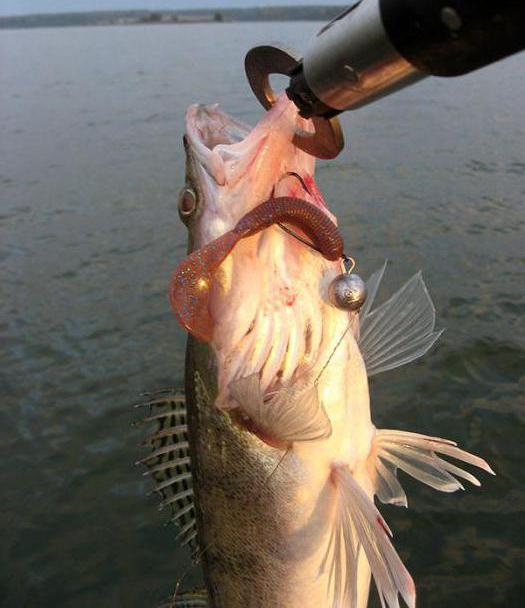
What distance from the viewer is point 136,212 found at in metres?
10.6

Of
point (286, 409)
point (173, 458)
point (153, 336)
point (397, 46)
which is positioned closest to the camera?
point (397, 46)

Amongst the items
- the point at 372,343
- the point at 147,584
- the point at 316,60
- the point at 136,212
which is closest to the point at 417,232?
the point at 136,212

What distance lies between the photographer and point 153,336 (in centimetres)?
697

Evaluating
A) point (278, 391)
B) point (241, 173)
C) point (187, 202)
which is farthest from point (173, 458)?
point (241, 173)

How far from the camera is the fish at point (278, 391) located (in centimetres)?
204

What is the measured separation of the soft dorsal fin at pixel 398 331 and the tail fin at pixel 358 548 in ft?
1.51

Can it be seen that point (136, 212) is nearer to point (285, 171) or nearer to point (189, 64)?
point (285, 171)

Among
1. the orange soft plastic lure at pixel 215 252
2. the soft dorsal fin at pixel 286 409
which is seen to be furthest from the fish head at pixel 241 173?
the soft dorsal fin at pixel 286 409

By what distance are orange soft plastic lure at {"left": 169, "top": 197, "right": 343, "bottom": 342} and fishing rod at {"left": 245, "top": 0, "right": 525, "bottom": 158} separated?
51 centimetres

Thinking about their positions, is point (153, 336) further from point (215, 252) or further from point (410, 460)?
point (215, 252)

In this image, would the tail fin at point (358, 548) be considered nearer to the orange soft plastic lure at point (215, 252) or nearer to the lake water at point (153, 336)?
the orange soft plastic lure at point (215, 252)

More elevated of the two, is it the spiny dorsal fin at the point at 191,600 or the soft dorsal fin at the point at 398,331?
the soft dorsal fin at the point at 398,331

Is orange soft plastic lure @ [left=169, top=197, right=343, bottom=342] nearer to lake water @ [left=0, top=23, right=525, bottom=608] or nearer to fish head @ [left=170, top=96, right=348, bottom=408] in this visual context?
fish head @ [left=170, top=96, right=348, bottom=408]

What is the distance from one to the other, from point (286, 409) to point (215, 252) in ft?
1.69
